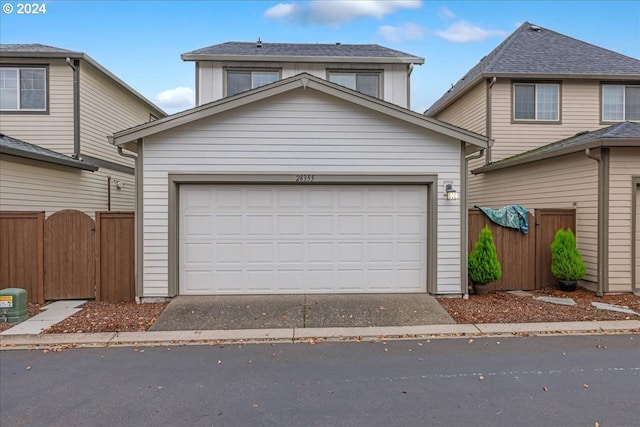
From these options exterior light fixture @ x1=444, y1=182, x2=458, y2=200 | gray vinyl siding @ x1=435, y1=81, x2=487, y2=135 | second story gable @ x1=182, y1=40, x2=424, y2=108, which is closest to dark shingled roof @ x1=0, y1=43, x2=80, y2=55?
second story gable @ x1=182, y1=40, x2=424, y2=108

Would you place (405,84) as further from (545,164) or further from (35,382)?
(35,382)

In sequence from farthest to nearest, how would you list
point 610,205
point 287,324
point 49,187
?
point 49,187, point 610,205, point 287,324

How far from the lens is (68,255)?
313 inches

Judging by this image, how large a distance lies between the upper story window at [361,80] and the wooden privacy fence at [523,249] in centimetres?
637

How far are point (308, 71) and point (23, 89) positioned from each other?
860 cm

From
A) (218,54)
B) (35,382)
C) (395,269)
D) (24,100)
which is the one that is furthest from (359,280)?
(24,100)

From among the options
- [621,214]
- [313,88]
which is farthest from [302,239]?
[621,214]

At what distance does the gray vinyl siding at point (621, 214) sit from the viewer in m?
8.40

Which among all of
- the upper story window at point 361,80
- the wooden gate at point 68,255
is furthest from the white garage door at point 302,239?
the upper story window at point 361,80

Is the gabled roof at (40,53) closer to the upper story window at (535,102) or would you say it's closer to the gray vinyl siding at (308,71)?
the gray vinyl siding at (308,71)

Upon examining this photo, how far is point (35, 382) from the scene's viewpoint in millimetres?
4449

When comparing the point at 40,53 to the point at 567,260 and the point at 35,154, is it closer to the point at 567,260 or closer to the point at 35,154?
the point at 35,154

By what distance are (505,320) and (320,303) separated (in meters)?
3.20

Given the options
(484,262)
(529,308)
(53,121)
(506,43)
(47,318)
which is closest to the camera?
(47,318)
